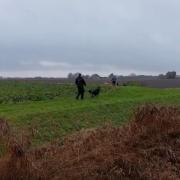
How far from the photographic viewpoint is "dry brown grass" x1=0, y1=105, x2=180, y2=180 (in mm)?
14961

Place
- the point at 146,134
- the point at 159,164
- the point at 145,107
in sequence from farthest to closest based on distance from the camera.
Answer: the point at 145,107, the point at 146,134, the point at 159,164

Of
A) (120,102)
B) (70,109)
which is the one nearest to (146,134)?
(70,109)

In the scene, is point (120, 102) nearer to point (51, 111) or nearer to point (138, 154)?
point (51, 111)

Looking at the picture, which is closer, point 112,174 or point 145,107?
point 112,174

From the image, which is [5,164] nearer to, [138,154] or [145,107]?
[138,154]

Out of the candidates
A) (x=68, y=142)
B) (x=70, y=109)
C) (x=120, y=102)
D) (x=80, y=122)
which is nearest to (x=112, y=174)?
(x=68, y=142)

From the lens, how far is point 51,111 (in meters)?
29.1

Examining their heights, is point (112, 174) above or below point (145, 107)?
below

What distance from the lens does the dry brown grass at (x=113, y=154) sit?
15.0 metres

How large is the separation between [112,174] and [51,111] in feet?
47.1

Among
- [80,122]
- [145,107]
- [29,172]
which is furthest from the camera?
[80,122]

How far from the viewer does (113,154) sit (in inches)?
618

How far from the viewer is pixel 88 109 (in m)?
31.1

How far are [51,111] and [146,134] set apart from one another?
1280 centimetres
